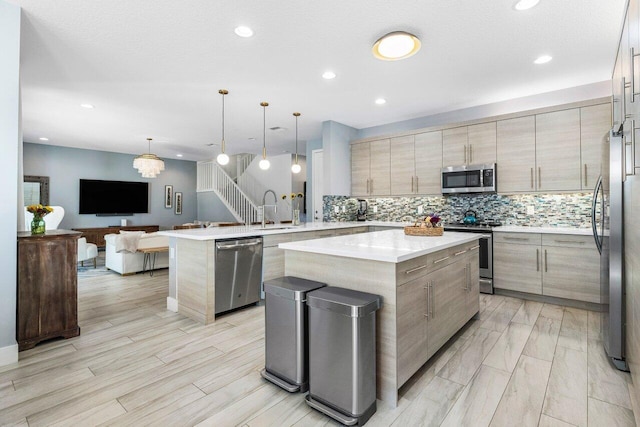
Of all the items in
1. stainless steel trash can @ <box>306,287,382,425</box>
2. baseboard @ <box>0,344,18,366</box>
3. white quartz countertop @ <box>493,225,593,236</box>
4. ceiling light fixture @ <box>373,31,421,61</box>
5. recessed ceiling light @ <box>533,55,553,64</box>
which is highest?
recessed ceiling light @ <box>533,55,553,64</box>

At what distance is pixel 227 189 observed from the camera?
31.6 ft

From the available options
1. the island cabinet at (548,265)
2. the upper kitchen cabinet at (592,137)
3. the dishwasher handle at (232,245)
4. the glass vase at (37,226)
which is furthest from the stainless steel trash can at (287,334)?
the upper kitchen cabinet at (592,137)

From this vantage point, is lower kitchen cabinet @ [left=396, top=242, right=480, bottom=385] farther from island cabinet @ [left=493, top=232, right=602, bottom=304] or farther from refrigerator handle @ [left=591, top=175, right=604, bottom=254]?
island cabinet @ [left=493, top=232, right=602, bottom=304]

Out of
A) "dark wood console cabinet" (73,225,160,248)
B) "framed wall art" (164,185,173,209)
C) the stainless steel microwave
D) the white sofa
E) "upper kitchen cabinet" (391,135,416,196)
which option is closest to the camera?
the stainless steel microwave

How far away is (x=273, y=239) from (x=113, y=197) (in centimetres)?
713

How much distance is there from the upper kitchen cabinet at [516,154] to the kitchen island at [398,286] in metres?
2.35

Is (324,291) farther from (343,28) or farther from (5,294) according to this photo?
(5,294)

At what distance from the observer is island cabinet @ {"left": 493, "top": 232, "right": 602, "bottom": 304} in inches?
142

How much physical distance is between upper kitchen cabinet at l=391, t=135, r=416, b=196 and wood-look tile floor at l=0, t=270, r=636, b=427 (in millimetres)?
2644

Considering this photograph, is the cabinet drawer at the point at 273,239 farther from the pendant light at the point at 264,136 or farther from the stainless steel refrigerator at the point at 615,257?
the stainless steel refrigerator at the point at 615,257

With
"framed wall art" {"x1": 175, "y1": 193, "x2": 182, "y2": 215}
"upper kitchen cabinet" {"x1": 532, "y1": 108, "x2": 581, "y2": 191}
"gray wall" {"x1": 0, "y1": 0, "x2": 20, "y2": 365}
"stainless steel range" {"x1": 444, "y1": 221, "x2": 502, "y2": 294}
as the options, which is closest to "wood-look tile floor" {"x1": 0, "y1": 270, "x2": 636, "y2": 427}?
"gray wall" {"x1": 0, "y1": 0, "x2": 20, "y2": 365}

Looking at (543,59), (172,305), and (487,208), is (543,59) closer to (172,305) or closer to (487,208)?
(487,208)

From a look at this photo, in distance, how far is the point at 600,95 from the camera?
153 inches

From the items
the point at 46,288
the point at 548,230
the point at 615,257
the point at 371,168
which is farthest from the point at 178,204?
the point at 615,257
